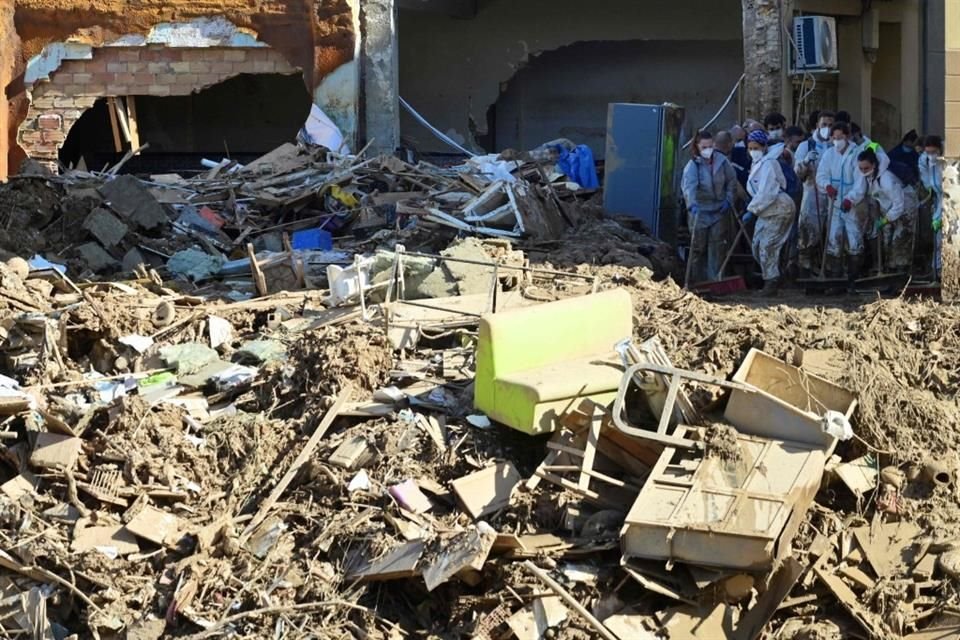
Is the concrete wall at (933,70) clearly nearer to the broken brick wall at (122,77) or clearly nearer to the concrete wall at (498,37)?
the concrete wall at (498,37)

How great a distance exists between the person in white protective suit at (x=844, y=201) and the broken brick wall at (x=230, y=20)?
7.48 m

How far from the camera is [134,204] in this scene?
1398 cm

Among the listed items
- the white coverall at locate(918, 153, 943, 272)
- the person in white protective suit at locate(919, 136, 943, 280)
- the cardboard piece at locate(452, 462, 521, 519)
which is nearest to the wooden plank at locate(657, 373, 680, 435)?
the cardboard piece at locate(452, 462, 521, 519)

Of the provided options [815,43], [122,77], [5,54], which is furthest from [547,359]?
[5,54]

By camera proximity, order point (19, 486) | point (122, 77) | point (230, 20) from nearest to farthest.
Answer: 1. point (19, 486)
2. point (230, 20)
3. point (122, 77)

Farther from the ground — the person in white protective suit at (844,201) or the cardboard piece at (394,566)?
the person in white protective suit at (844,201)

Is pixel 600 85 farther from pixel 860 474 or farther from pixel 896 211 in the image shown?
pixel 860 474

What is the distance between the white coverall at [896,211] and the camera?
13.7m

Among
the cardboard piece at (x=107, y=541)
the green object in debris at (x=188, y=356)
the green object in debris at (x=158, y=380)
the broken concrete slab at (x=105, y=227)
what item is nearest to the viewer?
the cardboard piece at (x=107, y=541)

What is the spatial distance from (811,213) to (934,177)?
4.15ft

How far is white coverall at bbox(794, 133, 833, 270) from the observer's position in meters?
14.3

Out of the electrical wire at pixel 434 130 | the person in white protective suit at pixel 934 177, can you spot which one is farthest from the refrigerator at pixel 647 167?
the electrical wire at pixel 434 130

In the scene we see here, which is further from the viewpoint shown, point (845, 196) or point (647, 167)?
point (647, 167)

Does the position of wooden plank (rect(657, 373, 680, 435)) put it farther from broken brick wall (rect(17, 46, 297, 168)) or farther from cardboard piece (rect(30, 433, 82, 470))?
broken brick wall (rect(17, 46, 297, 168))
